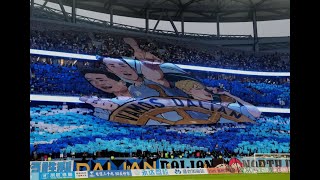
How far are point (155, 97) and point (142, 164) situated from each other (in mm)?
4395

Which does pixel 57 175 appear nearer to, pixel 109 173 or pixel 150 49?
pixel 109 173

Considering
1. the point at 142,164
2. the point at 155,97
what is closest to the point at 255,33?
the point at 155,97

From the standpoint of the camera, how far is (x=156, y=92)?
19281mm

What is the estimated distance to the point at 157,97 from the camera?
19078mm

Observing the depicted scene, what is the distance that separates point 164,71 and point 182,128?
3586 mm

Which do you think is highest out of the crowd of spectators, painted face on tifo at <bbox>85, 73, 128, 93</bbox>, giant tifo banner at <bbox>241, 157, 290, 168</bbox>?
the crowd of spectators

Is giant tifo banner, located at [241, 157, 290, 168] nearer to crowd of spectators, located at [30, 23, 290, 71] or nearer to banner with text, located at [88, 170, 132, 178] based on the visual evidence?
crowd of spectators, located at [30, 23, 290, 71]

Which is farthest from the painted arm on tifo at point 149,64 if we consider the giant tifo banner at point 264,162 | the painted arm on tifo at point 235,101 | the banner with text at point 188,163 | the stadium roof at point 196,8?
the giant tifo banner at point 264,162

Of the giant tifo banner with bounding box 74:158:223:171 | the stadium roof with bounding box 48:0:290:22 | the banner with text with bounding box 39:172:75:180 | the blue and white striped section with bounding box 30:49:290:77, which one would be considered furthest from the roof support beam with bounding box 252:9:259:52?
the banner with text with bounding box 39:172:75:180

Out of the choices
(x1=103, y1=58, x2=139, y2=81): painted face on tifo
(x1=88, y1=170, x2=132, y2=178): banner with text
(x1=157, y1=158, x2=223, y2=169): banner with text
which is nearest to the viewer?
(x1=88, y1=170, x2=132, y2=178): banner with text

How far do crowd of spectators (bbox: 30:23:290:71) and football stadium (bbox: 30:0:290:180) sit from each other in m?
0.06

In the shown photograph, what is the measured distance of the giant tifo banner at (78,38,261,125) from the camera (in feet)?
57.6

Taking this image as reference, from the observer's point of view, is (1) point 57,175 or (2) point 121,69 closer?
(1) point 57,175

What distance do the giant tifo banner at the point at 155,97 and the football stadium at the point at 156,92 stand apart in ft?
0.18
